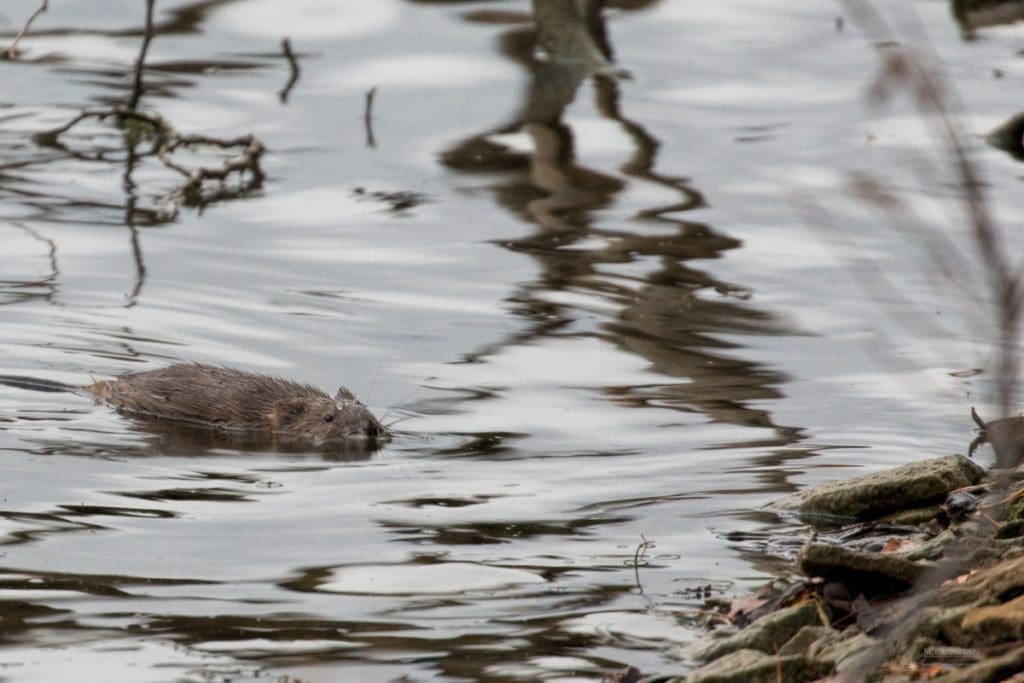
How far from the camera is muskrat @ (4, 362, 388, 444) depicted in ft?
34.4

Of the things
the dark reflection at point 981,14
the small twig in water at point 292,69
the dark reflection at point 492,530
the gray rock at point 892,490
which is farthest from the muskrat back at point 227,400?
the dark reflection at point 981,14

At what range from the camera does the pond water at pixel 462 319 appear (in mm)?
7113

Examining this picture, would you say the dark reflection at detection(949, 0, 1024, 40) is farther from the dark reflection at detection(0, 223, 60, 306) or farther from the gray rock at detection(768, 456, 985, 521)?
the gray rock at detection(768, 456, 985, 521)

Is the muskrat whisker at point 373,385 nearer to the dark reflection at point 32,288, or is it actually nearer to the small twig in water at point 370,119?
the dark reflection at point 32,288

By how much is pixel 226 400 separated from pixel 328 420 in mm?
722

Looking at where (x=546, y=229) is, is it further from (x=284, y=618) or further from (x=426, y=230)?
(x=284, y=618)

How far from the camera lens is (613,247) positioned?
14.8m

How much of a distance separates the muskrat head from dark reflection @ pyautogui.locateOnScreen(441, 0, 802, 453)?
73 centimetres

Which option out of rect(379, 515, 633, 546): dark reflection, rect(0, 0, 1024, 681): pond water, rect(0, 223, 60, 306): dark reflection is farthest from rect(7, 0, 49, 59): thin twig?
rect(379, 515, 633, 546): dark reflection

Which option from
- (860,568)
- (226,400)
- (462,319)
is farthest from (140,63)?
(860,568)

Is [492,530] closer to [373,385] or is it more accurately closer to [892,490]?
[892,490]

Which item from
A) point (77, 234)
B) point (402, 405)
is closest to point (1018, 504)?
point (402, 405)

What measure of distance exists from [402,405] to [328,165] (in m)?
7.16

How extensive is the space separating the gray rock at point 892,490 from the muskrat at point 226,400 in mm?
3284
